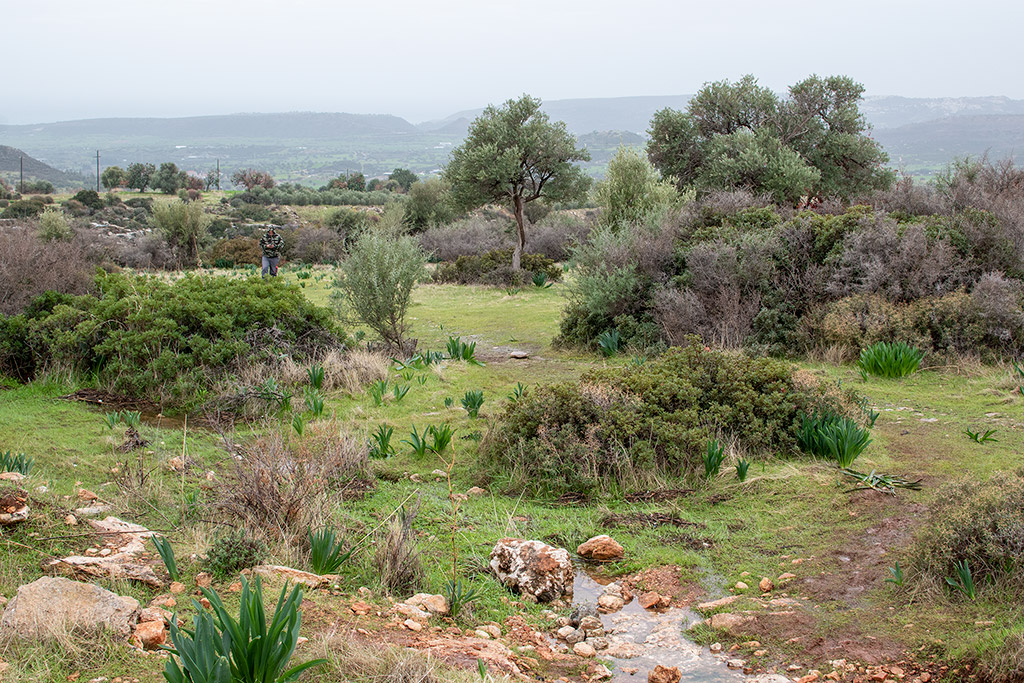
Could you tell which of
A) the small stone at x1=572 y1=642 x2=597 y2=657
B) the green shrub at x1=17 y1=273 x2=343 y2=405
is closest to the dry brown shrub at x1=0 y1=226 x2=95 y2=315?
the green shrub at x1=17 y1=273 x2=343 y2=405

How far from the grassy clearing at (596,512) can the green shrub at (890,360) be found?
206mm

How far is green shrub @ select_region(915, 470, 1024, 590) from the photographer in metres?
4.03

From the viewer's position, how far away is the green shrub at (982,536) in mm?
4027

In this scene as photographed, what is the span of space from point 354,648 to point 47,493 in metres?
2.93

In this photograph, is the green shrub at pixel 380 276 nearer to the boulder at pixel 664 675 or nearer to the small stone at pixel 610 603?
the small stone at pixel 610 603

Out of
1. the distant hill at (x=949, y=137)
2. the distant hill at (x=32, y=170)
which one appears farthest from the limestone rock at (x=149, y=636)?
the distant hill at (x=32, y=170)

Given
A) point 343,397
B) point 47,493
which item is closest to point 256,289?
point 343,397

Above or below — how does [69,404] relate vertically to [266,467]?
below

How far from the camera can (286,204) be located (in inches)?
2293

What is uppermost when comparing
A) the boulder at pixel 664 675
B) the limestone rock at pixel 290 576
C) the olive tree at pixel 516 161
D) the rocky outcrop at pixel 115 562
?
the olive tree at pixel 516 161

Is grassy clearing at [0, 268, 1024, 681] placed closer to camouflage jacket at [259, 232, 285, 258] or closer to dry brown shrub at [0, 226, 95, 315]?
dry brown shrub at [0, 226, 95, 315]

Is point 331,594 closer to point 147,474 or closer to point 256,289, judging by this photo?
point 147,474

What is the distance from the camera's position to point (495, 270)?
2272cm

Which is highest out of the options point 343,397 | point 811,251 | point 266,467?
point 811,251
